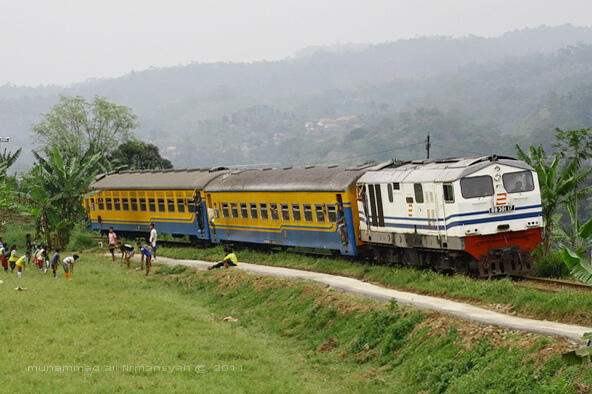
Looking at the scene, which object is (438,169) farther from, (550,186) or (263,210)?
(263,210)

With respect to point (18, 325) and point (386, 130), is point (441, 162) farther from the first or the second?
point (386, 130)

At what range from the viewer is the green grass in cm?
1609

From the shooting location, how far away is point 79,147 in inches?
3187

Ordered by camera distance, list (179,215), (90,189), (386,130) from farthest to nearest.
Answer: (386,130) → (90,189) → (179,215)

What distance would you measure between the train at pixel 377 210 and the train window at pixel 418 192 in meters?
0.03

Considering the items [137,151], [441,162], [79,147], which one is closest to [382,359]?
[441,162]

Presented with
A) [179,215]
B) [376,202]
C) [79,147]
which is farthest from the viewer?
[79,147]

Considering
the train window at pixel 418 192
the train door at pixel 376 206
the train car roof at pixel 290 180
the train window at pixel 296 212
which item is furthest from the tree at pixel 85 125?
the train window at pixel 418 192

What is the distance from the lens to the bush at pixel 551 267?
853 inches

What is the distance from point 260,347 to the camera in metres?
19.7

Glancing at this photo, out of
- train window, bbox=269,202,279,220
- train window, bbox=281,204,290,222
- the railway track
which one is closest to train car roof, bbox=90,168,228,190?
train window, bbox=269,202,279,220

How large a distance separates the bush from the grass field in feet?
18.2

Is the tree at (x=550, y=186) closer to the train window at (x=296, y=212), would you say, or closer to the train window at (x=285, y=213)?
the train window at (x=296, y=212)

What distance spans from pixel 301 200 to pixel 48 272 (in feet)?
35.9
